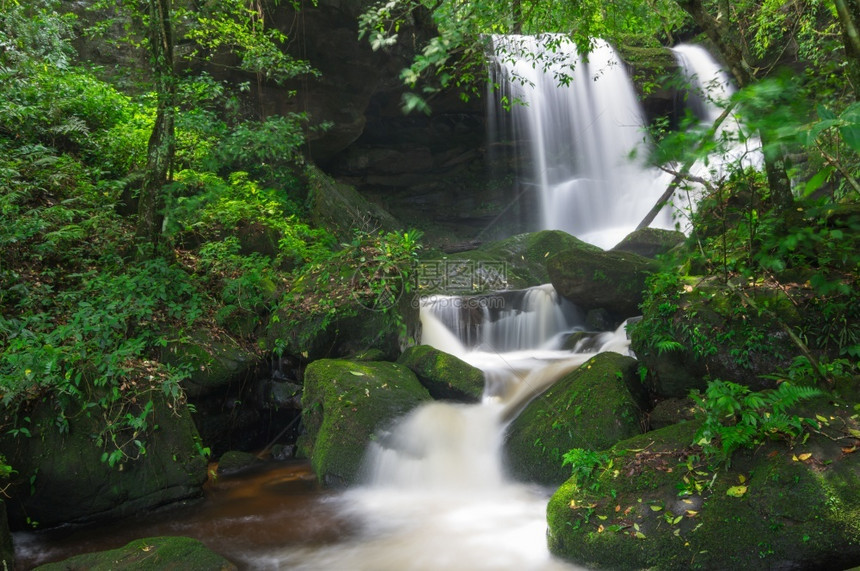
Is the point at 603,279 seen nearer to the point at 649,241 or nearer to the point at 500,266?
the point at 649,241

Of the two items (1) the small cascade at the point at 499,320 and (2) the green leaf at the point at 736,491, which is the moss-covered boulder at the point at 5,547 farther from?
(1) the small cascade at the point at 499,320

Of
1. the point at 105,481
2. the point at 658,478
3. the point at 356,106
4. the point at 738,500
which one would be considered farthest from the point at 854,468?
the point at 356,106

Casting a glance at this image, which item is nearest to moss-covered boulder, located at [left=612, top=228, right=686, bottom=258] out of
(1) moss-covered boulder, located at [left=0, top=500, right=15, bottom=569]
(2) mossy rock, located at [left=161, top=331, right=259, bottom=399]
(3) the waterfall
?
(3) the waterfall

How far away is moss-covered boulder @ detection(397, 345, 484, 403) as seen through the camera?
6531 mm

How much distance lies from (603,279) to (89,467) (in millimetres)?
6696

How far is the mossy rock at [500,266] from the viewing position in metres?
10.6

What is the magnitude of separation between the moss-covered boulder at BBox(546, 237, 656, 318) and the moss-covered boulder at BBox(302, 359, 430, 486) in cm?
327

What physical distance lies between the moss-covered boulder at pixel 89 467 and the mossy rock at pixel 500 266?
572 cm

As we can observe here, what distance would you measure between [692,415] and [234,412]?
4.99 metres

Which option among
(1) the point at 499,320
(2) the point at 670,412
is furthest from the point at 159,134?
(2) the point at 670,412

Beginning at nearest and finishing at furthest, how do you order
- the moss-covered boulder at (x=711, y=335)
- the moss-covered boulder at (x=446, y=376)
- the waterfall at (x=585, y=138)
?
1. the moss-covered boulder at (x=711, y=335)
2. the moss-covered boulder at (x=446, y=376)
3. the waterfall at (x=585, y=138)

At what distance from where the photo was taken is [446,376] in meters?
6.58

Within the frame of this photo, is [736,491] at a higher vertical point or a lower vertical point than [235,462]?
higher

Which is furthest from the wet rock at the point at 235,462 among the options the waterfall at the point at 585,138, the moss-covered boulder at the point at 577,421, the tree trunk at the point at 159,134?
the waterfall at the point at 585,138
